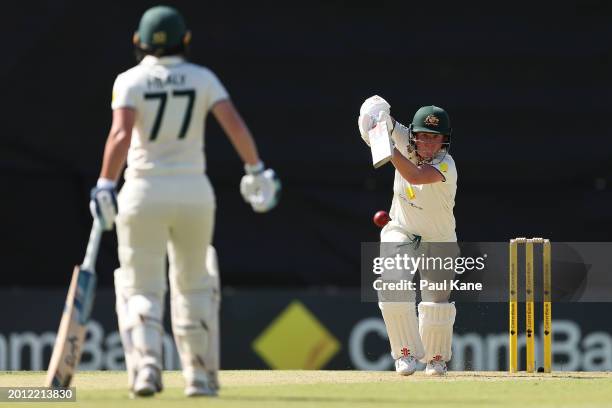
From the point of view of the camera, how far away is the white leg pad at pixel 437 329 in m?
6.51

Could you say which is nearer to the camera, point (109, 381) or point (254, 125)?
point (109, 381)

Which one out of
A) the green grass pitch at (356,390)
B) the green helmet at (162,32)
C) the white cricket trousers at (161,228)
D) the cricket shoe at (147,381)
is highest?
the green helmet at (162,32)

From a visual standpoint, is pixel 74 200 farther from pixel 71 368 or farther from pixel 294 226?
pixel 71 368

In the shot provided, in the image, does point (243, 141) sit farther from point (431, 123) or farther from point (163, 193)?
point (431, 123)

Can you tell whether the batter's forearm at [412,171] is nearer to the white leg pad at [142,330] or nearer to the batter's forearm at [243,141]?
the batter's forearm at [243,141]

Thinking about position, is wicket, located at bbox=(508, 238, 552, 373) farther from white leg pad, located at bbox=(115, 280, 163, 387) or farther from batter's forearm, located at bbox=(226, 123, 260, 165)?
white leg pad, located at bbox=(115, 280, 163, 387)

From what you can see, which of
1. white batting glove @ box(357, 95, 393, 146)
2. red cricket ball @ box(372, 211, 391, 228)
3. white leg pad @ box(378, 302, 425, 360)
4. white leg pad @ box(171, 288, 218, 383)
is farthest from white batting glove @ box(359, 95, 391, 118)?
white leg pad @ box(171, 288, 218, 383)

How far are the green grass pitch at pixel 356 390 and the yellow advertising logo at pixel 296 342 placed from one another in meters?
1.36

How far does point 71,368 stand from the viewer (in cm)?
510

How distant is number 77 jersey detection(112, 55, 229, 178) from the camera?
498cm

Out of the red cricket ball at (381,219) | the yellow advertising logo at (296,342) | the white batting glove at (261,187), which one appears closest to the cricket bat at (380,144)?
the red cricket ball at (381,219)

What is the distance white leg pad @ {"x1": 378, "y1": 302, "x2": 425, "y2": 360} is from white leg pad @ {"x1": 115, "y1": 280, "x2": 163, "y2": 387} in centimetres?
159

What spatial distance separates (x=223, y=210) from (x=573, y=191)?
1831 mm

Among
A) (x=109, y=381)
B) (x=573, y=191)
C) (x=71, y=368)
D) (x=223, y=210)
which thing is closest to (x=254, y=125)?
(x=223, y=210)
